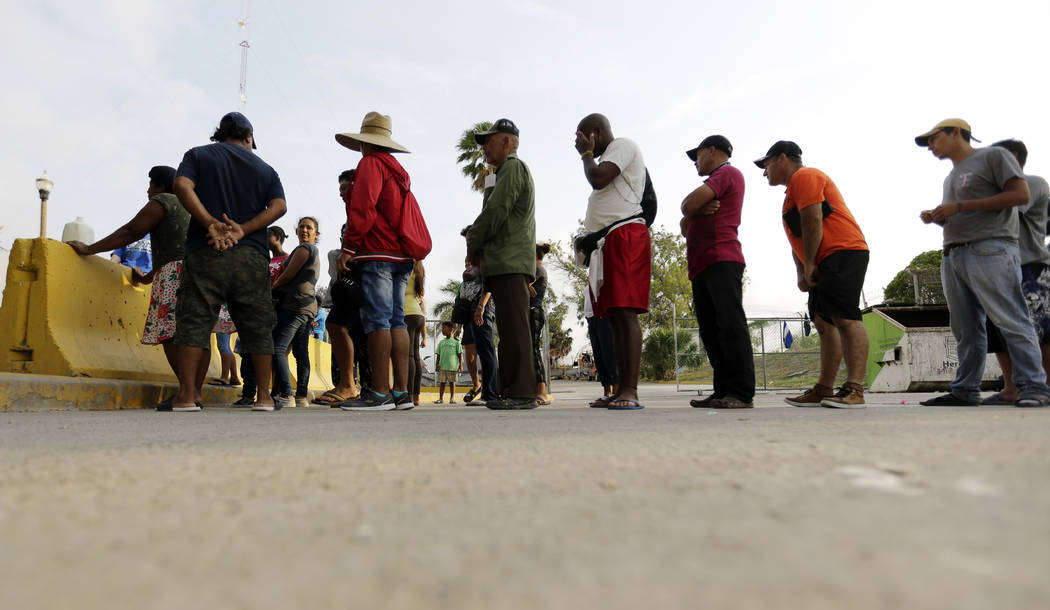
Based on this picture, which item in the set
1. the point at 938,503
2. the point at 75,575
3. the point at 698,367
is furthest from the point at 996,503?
the point at 698,367

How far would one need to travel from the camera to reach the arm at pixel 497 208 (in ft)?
13.1

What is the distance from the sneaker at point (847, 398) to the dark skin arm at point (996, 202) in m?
1.10

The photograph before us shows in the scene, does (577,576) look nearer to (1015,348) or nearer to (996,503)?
(996,503)

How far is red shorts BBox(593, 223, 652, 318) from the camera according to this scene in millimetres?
4086

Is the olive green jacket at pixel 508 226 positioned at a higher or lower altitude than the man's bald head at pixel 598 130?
lower

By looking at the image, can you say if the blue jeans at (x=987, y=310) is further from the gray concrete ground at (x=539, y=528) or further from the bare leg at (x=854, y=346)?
the gray concrete ground at (x=539, y=528)

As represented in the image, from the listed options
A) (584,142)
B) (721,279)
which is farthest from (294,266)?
(721,279)

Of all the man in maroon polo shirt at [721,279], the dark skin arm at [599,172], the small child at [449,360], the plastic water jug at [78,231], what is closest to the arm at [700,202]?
the man in maroon polo shirt at [721,279]

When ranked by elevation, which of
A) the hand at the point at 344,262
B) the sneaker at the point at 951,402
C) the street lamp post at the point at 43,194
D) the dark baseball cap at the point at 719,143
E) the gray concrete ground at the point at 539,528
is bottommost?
the sneaker at the point at 951,402

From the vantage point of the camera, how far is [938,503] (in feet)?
2.75

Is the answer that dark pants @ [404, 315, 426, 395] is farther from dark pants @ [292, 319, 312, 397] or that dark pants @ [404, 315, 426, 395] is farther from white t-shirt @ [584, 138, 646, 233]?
white t-shirt @ [584, 138, 646, 233]

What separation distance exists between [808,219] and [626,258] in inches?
46.0

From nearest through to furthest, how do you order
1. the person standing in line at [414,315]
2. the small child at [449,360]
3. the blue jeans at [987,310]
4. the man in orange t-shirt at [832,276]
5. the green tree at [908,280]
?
the blue jeans at [987,310] < the man in orange t-shirt at [832,276] < the person standing in line at [414,315] < the small child at [449,360] < the green tree at [908,280]

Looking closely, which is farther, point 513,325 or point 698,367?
point 698,367
